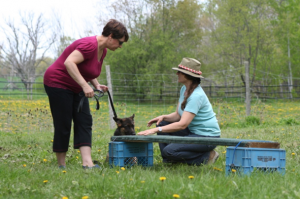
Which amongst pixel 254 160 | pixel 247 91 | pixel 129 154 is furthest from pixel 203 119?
pixel 247 91

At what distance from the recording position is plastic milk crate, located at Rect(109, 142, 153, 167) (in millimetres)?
4113

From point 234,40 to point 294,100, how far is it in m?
8.64

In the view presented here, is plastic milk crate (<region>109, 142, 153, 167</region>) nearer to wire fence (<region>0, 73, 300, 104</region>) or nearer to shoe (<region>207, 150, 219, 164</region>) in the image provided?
shoe (<region>207, 150, 219, 164</region>)

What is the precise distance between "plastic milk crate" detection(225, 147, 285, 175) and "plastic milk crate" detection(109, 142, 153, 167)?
4.38ft

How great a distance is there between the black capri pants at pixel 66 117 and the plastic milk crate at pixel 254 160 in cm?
181

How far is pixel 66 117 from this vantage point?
4.09 meters

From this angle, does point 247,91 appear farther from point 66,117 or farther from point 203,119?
point 66,117

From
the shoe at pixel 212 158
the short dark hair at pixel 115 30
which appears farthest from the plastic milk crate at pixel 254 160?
the short dark hair at pixel 115 30

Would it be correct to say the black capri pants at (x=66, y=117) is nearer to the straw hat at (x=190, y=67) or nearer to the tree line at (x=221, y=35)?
the straw hat at (x=190, y=67)

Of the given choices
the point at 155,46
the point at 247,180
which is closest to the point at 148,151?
the point at 247,180

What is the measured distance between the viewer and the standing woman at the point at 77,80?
377 cm

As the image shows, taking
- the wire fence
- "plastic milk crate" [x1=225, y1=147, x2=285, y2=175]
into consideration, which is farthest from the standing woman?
the wire fence

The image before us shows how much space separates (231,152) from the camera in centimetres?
339

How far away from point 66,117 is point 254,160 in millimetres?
2231
